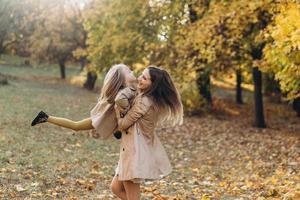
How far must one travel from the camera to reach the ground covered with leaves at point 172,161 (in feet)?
26.6

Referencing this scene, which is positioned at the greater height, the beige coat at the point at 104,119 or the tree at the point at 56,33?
the tree at the point at 56,33

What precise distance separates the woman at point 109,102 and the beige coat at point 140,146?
0.52 feet

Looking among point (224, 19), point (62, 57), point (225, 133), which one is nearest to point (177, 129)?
point (225, 133)

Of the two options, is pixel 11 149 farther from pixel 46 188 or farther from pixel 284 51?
pixel 284 51

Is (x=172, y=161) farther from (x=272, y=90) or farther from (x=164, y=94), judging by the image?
(x=272, y=90)

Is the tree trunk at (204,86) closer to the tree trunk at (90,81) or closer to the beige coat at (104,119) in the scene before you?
the tree trunk at (90,81)

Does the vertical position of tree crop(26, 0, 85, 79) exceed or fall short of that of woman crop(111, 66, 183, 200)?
it exceeds it

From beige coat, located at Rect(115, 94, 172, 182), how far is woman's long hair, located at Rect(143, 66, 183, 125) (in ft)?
0.30

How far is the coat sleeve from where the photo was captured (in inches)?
206

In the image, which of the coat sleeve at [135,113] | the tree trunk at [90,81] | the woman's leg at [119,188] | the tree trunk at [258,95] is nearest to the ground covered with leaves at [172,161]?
the tree trunk at [258,95]

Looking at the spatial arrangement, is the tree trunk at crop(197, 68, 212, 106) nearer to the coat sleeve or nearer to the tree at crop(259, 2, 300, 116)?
the tree at crop(259, 2, 300, 116)

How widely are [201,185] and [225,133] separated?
9340 mm

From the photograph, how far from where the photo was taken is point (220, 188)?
29.7 feet

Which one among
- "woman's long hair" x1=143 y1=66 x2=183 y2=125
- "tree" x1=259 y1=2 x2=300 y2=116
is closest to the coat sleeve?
"woman's long hair" x1=143 y1=66 x2=183 y2=125
